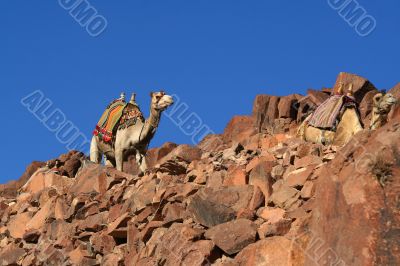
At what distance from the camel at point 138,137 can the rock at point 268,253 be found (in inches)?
334

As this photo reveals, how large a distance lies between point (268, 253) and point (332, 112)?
657 cm

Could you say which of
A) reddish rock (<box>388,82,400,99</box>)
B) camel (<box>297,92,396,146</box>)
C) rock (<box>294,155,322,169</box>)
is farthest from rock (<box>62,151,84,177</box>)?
rock (<box>294,155,322,169</box>)

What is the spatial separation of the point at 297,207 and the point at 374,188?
2616 mm

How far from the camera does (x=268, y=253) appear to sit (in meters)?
12.0

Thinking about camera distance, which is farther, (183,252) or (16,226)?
(16,226)

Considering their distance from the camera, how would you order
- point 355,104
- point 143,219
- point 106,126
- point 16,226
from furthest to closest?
1. point 106,126
2. point 16,226
3. point 355,104
4. point 143,219

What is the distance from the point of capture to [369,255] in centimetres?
1017

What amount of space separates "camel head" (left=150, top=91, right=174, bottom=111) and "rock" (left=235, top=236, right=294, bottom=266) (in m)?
A: 8.45

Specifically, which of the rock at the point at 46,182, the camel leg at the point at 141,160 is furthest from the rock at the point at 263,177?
the rock at the point at 46,182

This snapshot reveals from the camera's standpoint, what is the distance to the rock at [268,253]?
11778 mm

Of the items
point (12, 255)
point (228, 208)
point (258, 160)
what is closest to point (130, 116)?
point (12, 255)

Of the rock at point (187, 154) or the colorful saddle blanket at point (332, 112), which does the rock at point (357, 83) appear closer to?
the colorful saddle blanket at point (332, 112)

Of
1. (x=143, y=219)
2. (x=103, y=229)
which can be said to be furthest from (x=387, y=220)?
(x=103, y=229)

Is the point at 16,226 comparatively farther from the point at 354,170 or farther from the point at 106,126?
the point at 354,170
